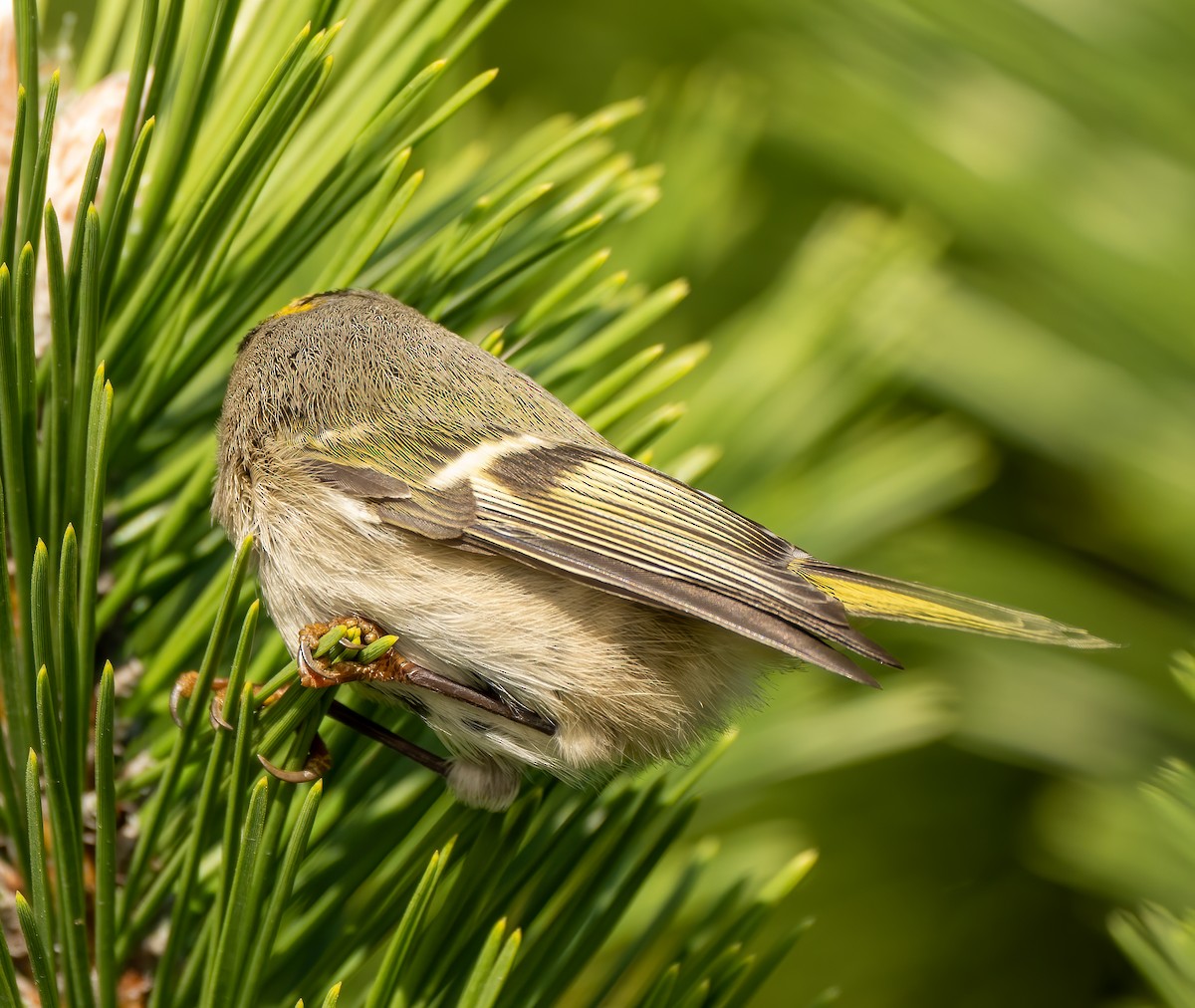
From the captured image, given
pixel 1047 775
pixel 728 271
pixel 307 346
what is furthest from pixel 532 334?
pixel 1047 775

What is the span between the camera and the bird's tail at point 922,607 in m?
0.98

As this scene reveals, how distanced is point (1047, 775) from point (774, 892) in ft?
1.90

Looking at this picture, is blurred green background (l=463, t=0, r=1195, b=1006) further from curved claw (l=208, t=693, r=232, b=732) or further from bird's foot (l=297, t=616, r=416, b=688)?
curved claw (l=208, t=693, r=232, b=732)

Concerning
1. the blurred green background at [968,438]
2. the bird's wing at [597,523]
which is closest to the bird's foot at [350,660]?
the bird's wing at [597,523]

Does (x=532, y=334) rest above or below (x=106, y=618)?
above

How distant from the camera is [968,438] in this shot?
1.20m

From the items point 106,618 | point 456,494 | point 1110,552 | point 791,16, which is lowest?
point 106,618

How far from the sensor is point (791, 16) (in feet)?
4.15

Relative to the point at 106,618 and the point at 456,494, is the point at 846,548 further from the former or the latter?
the point at 106,618

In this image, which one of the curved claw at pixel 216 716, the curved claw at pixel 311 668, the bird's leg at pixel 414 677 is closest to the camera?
the curved claw at pixel 216 716

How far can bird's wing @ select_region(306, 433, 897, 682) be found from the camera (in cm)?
100

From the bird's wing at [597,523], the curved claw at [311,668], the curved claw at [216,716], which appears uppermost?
the bird's wing at [597,523]

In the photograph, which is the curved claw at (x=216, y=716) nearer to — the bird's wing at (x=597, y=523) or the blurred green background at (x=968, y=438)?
the bird's wing at (x=597, y=523)

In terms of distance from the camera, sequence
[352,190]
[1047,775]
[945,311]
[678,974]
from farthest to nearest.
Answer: [1047,775]
[945,311]
[352,190]
[678,974]
